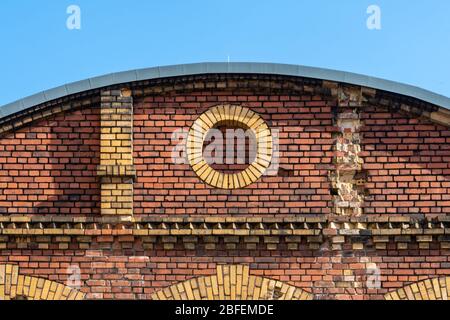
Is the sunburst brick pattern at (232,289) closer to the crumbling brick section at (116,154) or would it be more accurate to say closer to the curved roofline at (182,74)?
the crumbling brick section at (116,154)

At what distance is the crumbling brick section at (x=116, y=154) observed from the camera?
11.6 m

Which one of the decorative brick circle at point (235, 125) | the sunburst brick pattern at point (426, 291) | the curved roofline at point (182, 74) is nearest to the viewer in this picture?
the sunburst brick pattern at point (426, 291)

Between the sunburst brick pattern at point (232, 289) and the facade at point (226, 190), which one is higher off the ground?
the facade at point (226, 190)

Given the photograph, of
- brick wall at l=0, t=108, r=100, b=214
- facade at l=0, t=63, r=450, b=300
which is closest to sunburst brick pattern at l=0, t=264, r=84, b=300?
facade at l=0, t=63, r=450, b=300

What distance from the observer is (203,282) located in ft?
37.4

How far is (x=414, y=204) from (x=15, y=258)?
4.81m

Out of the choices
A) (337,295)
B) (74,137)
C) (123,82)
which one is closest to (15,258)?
(74,137)

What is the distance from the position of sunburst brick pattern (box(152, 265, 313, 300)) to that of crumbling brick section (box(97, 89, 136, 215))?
112 cm

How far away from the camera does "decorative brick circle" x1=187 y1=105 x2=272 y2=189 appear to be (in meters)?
11.7

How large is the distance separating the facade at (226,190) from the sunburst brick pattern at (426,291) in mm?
13

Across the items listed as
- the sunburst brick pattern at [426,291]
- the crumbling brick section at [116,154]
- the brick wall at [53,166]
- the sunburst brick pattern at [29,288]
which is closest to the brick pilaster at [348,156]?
the sunburst brick pattern at [426,291]

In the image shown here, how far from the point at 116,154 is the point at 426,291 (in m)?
4.03

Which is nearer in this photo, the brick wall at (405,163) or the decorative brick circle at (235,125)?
the brick wall at (405,163)
